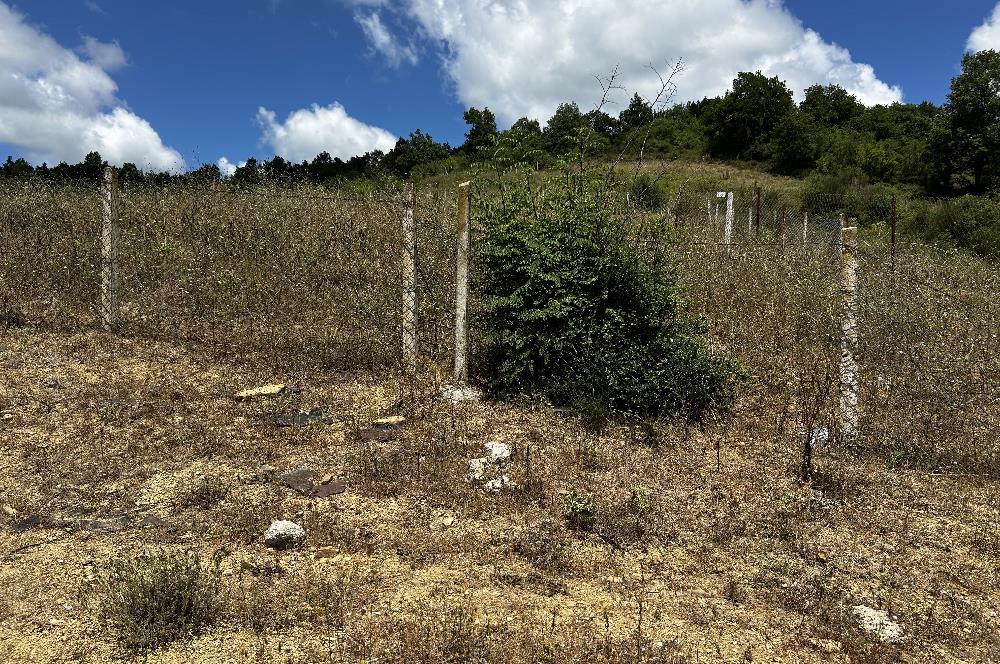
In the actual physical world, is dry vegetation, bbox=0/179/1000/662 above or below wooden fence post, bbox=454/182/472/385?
below

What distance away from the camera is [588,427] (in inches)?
219

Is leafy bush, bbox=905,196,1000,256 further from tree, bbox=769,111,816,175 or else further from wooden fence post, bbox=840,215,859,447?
tree, bbox=769,111,816,175

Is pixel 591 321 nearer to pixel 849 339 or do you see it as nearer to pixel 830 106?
pixel 849 339

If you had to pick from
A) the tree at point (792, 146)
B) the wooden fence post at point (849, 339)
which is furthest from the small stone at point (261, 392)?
the tree at point (792, 146)

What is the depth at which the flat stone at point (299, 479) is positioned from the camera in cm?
439

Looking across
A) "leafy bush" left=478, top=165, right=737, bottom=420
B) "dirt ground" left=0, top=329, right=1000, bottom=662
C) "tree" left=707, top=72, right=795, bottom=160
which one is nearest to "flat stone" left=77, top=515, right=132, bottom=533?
"dirt ground" left=0, top=329, right=1000, bottom=662

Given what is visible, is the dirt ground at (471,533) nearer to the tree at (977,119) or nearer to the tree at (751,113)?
the tree at (977,119)

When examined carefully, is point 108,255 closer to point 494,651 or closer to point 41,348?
point 41,348

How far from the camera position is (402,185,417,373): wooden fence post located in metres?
6.50

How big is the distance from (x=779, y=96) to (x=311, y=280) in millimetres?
50307

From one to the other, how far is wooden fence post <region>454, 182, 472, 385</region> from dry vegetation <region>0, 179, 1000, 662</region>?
1.42 feet

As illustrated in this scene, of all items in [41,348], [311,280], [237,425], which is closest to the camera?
[237,425]

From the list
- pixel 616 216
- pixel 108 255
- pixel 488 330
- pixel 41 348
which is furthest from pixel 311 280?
pixel 616 216

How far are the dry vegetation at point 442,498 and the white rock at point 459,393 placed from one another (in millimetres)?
133
